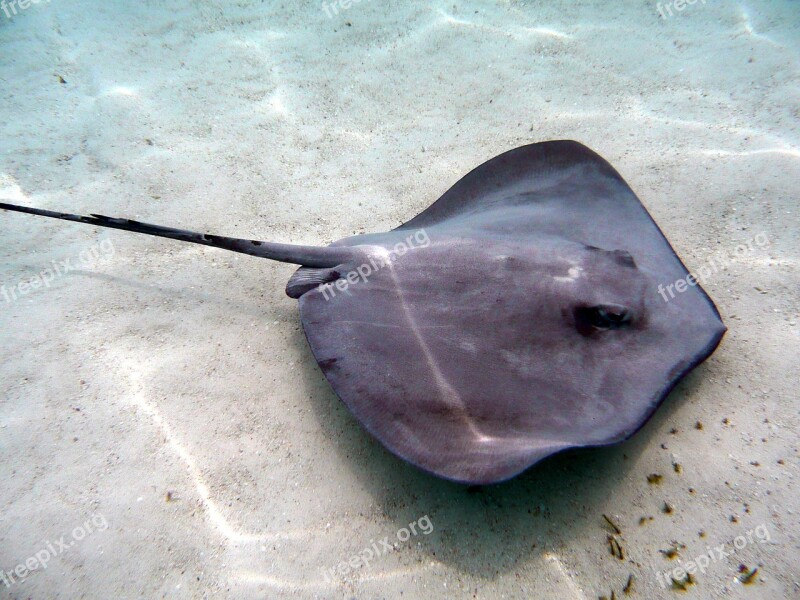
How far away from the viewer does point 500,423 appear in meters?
2.56

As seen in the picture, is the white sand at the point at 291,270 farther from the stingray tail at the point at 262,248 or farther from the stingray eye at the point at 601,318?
the stingray eye at the point at 601,318

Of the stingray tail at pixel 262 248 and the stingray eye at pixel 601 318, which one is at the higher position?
the stingray tail at pixel 262 248

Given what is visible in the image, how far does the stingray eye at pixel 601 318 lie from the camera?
2.81 m

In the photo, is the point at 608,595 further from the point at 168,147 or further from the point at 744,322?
the point at 168,147

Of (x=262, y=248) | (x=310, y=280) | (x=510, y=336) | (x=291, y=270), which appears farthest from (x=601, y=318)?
(x=291, y=270)

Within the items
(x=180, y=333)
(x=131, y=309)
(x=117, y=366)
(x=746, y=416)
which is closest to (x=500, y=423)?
(x=746, y=416)

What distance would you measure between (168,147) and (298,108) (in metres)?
1.75

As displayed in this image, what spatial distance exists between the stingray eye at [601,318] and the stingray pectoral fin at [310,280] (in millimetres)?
1868

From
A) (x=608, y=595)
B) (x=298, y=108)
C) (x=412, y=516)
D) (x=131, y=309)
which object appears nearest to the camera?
(x=608, y=595)

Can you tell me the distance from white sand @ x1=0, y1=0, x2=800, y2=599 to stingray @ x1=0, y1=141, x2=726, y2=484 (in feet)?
2.17

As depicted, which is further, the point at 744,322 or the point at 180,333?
the point at 180,333

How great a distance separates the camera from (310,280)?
357 centimetres

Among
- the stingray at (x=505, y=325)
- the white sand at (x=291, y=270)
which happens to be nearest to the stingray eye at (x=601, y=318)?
the stingray at (x=505, y=325)

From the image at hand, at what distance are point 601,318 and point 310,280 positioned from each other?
2.23 metres
